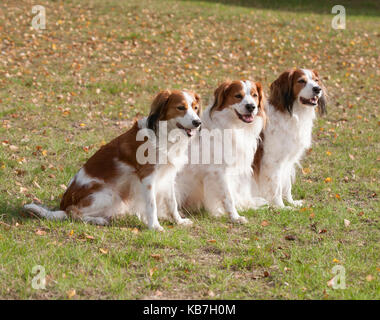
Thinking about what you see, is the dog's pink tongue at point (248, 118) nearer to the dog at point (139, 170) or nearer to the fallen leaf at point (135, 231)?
the dog at point (139, 170)

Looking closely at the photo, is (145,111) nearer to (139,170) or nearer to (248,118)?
(248,118)

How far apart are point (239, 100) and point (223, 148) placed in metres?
0.60

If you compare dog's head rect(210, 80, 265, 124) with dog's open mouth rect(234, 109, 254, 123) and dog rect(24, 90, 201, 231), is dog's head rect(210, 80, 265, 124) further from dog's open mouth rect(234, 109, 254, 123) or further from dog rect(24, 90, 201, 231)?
dog rect(24, 90, 201, 231)

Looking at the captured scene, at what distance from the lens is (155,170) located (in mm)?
5512

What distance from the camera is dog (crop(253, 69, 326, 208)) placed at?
21.0 ft

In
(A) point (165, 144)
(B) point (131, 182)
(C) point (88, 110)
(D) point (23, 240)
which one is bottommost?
(D) point (23, 240)

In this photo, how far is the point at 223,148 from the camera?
608cm

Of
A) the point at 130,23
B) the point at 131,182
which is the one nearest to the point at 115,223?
the point at 131,182

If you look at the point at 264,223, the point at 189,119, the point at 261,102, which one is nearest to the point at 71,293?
the point at 189,119

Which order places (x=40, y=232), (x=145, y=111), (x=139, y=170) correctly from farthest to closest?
(x=145, y=111) → (x=139, y=170) → (x=40, y=232)

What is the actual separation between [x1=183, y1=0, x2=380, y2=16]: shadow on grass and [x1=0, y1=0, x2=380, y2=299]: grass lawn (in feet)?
0.60

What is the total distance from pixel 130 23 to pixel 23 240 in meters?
12.0

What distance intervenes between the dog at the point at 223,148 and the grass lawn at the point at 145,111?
37cm

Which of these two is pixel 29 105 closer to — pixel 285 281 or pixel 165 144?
pixel 165 144
